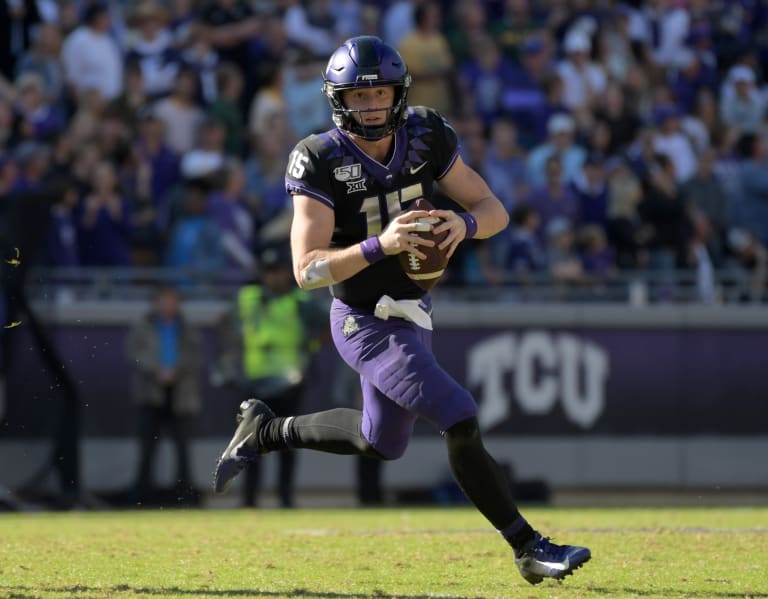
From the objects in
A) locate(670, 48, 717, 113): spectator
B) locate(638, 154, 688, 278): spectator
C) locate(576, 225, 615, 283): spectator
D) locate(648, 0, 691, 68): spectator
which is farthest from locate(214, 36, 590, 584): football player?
locate(648, 0, 691, 68): spectator

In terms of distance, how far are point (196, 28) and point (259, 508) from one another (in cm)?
496

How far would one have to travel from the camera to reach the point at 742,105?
16.0 meters

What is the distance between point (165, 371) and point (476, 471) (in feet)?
23.1

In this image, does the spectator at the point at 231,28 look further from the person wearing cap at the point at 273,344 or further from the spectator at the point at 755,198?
the spectator at the point at 755,198

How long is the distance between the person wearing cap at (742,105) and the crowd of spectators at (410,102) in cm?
2

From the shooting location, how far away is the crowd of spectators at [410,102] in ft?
41.7

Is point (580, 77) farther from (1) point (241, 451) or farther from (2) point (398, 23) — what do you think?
(1) point (241, 451)

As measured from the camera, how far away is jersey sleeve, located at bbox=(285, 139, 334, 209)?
593cm

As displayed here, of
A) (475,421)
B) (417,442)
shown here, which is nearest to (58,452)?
(417,442)

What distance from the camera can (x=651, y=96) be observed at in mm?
15961

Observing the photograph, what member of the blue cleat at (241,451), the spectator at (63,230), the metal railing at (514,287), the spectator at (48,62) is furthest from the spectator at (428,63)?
the blue cleat at (241,451)

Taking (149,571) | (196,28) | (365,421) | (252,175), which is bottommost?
(149,571)

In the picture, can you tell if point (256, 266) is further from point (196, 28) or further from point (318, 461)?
point (196, 28)

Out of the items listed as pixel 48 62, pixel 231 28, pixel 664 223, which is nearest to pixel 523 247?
pixel 664 223
